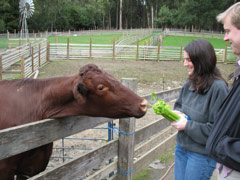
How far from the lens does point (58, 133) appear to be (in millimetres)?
2170

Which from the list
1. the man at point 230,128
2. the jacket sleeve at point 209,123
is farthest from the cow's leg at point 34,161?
the man at point 230,128

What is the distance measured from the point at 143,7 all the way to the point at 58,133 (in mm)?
106406

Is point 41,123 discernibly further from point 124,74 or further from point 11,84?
point 124,74

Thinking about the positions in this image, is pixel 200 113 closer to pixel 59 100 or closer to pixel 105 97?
pixel 105 97

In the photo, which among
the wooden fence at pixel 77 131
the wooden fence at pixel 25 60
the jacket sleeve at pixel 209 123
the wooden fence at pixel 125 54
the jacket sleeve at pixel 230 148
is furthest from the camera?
the wooden fence at pixel 125 54

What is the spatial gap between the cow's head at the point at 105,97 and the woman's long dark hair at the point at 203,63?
562 mm

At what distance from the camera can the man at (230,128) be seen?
142cm

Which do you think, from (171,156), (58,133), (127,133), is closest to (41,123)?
(58,133)

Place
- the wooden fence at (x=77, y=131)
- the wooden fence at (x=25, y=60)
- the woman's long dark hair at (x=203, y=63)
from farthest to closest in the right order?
the wooden fence at (x=25, y=60)
the woman's long dark hair at (x=203, y=63)
the wooden fence at (x=77, y=131)

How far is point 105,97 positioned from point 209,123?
997 millimetres

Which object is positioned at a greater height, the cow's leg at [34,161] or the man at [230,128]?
the man at [230,128]

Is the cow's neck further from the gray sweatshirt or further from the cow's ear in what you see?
the gray sweatshirt

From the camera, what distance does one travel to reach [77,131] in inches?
94.9

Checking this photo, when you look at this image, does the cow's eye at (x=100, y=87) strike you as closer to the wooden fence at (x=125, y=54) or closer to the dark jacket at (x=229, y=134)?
the dark jacket at (x=229, y=134)
